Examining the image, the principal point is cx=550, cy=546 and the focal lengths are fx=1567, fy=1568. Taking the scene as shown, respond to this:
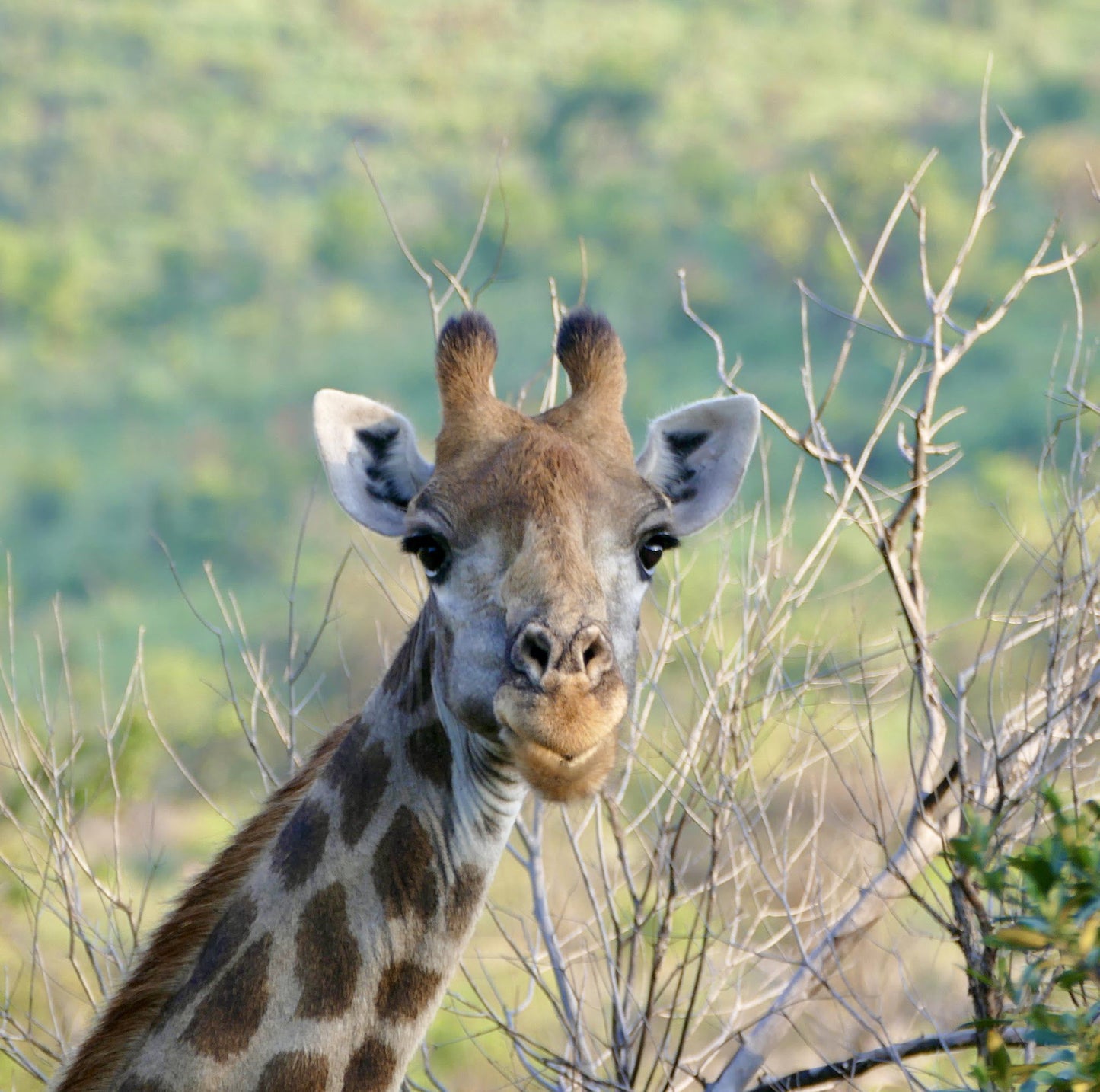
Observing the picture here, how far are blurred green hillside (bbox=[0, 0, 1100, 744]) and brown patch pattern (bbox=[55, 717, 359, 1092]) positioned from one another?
4434cm

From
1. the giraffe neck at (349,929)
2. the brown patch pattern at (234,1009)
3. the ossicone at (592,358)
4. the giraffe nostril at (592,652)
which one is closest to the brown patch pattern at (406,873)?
the giraffe neck at (349,929)

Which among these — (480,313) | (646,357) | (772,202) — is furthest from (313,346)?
(480,313)

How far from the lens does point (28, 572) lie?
209 feet

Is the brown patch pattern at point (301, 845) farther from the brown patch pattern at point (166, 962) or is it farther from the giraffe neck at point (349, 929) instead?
the brown patch pattern at point (166, 962)

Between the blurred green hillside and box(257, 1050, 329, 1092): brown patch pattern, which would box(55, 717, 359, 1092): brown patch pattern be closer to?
box(257, 1050, 329, 1092): brown patch pattern

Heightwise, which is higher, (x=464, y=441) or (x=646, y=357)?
(x=646, y=357)

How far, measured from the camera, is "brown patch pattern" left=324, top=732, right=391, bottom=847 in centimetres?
441

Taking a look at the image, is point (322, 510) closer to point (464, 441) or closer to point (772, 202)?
point (772, 202)

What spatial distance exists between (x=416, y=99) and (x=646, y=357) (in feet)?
97.2

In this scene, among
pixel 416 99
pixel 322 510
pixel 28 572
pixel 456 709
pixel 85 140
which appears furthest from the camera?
pixel 416 99

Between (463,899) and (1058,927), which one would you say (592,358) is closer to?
(463,899)

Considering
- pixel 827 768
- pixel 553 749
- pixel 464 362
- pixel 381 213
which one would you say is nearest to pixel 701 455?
pixel 464 362

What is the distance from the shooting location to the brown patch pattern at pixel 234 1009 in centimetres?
418

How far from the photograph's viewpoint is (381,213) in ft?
280
